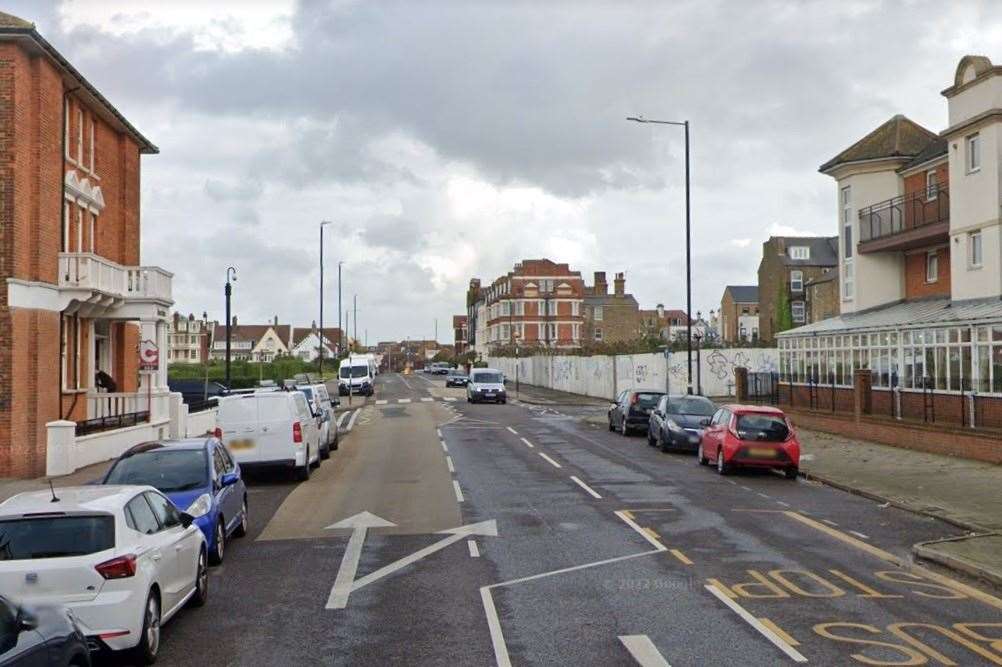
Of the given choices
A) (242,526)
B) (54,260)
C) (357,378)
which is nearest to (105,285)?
(54,260)

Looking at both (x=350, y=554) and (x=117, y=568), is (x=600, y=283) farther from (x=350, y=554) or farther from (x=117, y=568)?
(x=117, y=568)

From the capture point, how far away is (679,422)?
87.7 ft

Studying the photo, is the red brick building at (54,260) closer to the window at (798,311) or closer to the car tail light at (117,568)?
the car tail light at (117,568)

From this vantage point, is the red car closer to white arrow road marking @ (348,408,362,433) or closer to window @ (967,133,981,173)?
window @ (967,133,981,173)

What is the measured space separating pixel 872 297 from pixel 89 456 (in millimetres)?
25838

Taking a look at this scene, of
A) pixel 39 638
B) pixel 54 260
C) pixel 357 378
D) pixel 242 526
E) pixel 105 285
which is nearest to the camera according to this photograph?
pixel 39 638

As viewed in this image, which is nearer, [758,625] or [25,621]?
[25,621]

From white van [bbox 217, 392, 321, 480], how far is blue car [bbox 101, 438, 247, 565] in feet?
20.7

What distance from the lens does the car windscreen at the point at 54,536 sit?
7.85 meters

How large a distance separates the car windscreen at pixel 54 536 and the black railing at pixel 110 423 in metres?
16.6

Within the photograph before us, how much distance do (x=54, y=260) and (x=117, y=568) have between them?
1852 centimetres

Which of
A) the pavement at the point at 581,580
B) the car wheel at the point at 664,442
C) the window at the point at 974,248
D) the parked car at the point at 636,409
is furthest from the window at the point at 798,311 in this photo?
the pavement at the point at 581,580

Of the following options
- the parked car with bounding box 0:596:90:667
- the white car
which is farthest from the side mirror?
the white car

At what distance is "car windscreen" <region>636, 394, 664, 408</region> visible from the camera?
3259 cm
